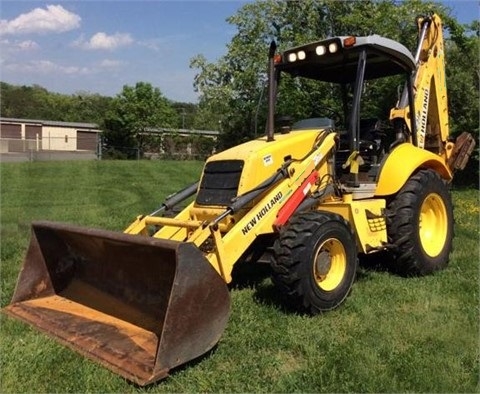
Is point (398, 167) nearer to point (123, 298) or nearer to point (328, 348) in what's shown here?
point (328, 348)

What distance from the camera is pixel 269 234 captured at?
215 inches

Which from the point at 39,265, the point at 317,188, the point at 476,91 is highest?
the point at 476,91

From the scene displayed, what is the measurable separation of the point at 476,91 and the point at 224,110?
13621 millimetres

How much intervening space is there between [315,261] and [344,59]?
273 cm

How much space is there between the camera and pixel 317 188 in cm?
593

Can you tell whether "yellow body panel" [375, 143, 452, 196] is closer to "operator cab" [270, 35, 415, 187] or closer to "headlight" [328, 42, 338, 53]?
"operator cab" [270, 35, 415, 187]

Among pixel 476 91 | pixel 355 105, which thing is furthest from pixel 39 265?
pixel 476 91

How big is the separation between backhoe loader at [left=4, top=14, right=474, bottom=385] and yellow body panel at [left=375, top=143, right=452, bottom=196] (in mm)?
12

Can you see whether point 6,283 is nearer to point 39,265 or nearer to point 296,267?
point 39,265

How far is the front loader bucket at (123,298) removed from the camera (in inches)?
157

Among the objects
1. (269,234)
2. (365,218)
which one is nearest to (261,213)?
(269,234)

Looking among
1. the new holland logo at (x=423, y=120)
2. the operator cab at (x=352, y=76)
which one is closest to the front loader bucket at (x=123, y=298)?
the operator cab at (x=352, y=76)

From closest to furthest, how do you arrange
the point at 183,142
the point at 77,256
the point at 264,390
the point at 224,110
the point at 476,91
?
the point at 264,390
the point at 77,256
the point at 476,91
the point at 224,110
the point at 183,142

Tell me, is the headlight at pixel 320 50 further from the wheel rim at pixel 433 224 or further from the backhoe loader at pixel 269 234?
the wheel rim at pixel 433 224
